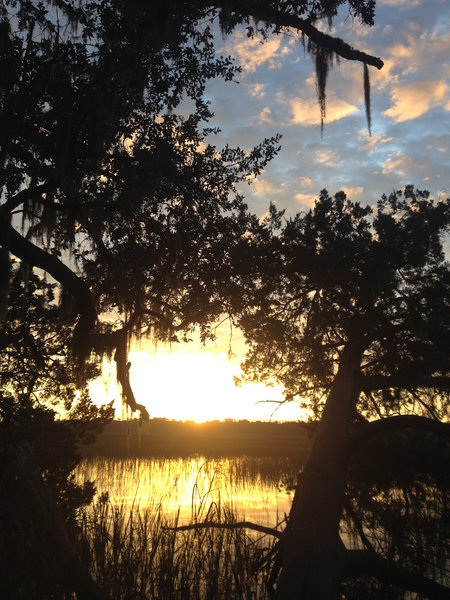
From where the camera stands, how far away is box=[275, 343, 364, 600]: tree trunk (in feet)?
18.7

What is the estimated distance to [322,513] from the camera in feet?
21.0

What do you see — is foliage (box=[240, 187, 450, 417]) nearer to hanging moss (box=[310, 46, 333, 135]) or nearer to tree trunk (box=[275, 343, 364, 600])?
tree trunk (box=[275, 343, 364, 600])

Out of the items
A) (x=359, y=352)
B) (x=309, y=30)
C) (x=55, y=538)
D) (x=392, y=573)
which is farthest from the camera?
(x=359, y=352)

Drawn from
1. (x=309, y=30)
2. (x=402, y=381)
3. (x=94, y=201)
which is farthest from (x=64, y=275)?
(x=402, y=381)

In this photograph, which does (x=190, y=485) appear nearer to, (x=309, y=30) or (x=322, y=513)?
(x=322, y=513)

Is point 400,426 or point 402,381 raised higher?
point 402,381

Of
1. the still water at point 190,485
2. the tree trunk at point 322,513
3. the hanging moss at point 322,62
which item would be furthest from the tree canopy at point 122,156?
the still water at point 190,485

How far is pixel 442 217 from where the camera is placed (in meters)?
9.09

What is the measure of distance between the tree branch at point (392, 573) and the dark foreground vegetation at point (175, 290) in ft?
0.08

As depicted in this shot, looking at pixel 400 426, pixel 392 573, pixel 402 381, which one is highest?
pixel 402 381

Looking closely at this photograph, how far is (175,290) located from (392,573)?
4832 mm

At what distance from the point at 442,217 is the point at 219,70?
17.6 feet

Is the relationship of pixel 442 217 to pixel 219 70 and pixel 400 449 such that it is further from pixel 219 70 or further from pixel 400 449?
pixel 219 70

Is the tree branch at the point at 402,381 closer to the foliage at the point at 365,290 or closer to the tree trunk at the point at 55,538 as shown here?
the foliage at the point at 365,290
